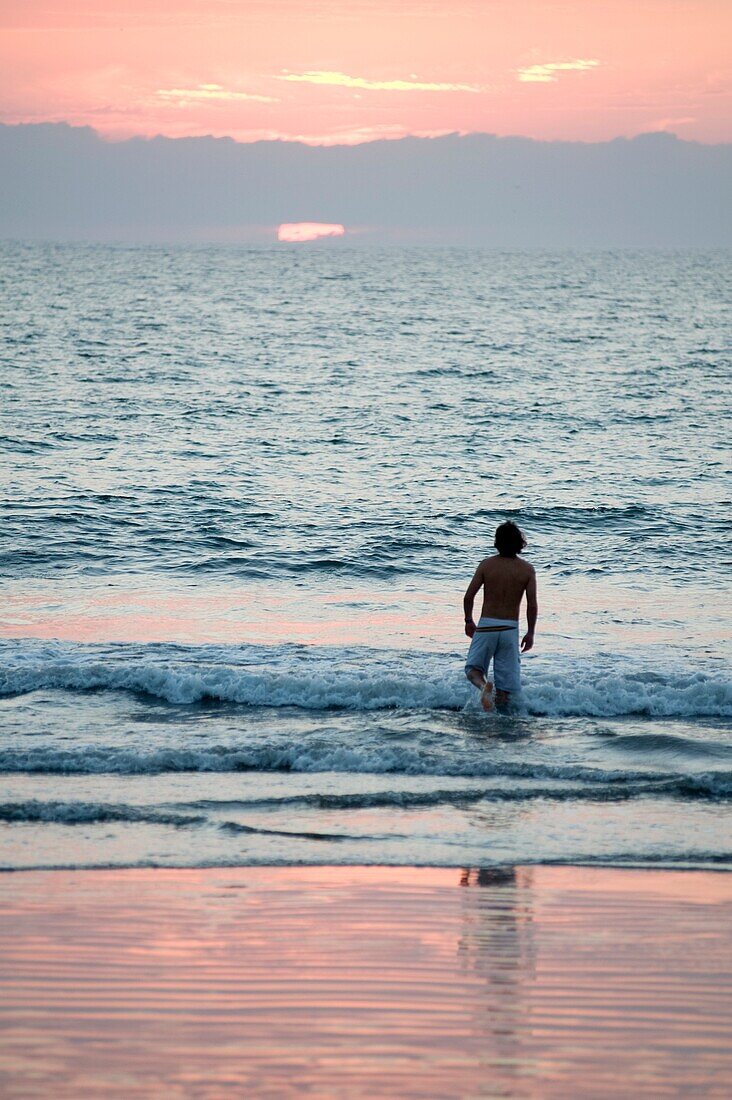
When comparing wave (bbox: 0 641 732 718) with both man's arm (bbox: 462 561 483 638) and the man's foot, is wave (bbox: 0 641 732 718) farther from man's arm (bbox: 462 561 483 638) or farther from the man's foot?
man's arm (bbox: 462 561 483 638)

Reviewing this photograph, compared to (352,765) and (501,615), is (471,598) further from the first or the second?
(352,765)

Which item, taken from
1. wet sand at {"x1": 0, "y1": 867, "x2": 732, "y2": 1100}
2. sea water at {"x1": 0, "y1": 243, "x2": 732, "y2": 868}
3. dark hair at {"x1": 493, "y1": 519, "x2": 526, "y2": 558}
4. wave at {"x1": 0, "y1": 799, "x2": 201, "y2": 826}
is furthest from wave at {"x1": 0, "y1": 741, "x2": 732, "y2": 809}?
dark hair at {"x1": 493, "y1": 519, "x2": 526, "y2": 558}

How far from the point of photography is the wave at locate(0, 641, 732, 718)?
33.6 feet

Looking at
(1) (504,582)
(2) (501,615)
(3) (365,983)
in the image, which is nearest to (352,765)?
(2) (501,615)

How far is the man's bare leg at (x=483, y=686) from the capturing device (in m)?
9.83

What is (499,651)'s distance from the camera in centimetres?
988

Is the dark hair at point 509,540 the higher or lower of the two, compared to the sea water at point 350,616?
higher

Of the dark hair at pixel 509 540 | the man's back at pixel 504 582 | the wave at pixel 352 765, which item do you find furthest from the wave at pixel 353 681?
the wave at pixel 352 765

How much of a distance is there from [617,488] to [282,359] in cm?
2402

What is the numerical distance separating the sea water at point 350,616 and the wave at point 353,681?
36 mm

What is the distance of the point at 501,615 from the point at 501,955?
187 inches

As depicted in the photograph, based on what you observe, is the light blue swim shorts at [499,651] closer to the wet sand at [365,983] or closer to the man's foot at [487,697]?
the man's foot at [487,697]

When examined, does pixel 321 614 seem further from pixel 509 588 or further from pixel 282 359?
pixel 282 359

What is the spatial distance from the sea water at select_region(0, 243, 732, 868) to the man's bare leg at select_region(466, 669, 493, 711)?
115mm
